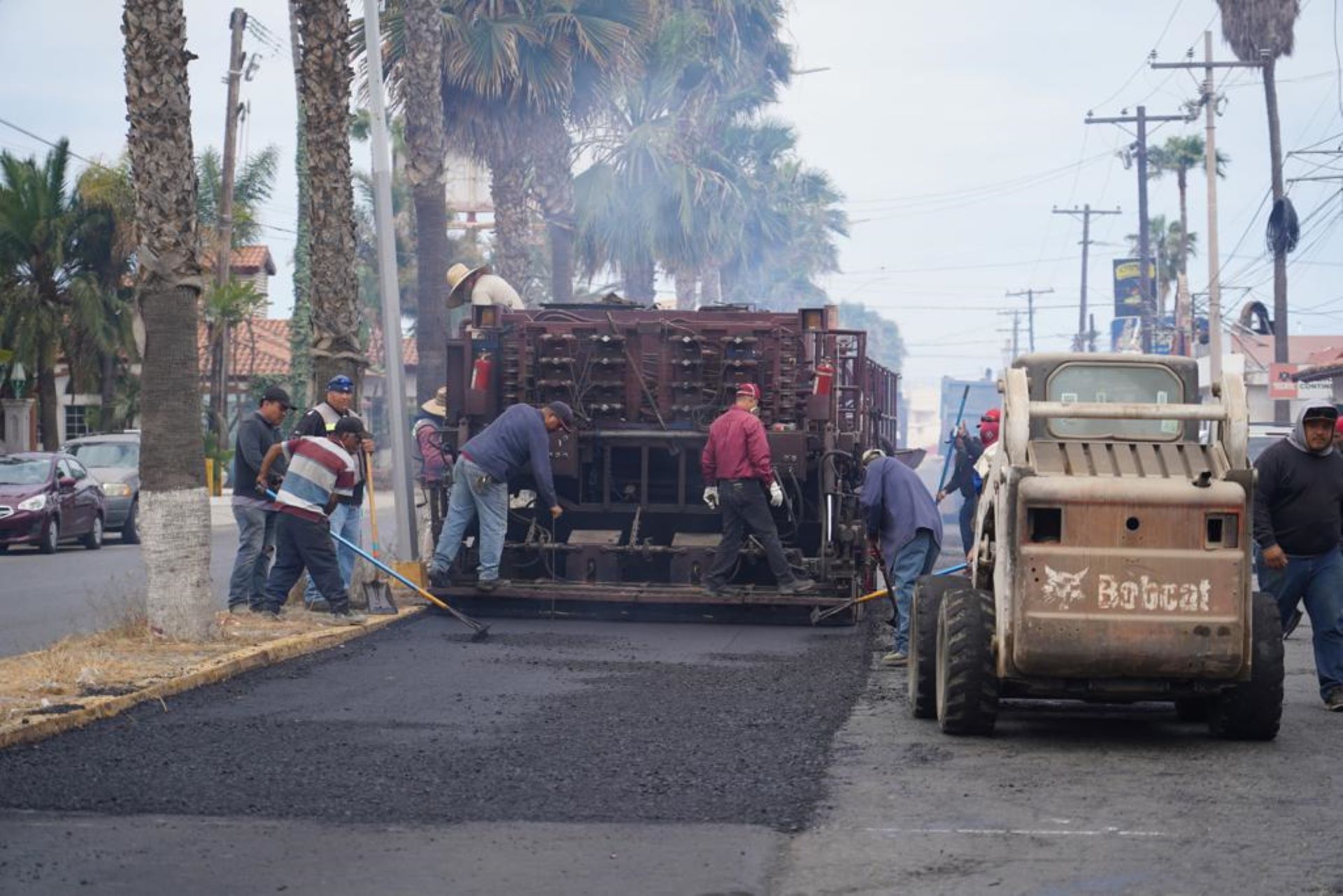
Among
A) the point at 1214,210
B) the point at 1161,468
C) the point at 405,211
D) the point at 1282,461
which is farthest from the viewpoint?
the point at 405,211

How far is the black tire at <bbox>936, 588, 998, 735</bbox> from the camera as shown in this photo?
9445 mm

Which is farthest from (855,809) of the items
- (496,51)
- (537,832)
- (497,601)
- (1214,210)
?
(1214,210)

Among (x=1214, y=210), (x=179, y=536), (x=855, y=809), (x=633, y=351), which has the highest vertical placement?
(x=1214, y=210)

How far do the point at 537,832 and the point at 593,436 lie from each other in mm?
9108

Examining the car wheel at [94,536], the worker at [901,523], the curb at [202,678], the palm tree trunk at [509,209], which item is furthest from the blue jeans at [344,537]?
the palm tree trunk at [509,209]

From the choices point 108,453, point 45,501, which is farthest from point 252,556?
point 108,453

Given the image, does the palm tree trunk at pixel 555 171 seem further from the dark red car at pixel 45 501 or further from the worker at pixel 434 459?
the worker at pixel 434 459

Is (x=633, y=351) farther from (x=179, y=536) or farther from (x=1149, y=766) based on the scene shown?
(x=1149, y=766)

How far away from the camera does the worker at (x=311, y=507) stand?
13781mm

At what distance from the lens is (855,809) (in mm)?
7602

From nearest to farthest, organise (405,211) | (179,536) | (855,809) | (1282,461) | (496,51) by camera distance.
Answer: (855,809)
(1282,461)
(179,536)
(496,51)
(405,211)

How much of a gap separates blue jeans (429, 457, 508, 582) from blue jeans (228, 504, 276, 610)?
4.64 ft

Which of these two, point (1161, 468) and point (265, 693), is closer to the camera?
point (1161, 468)

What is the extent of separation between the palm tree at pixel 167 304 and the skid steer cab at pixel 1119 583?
5.43 meters
